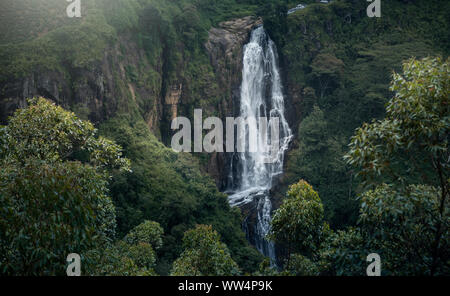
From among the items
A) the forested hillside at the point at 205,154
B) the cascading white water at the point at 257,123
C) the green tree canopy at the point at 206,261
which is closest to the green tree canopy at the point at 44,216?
the forested hillside at the point at 205,154

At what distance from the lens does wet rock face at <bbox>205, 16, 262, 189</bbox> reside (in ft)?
77.2

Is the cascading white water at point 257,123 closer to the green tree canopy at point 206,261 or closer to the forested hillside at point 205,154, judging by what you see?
the forested hillside at point 205,154

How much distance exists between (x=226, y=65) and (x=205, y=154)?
7.21 meters

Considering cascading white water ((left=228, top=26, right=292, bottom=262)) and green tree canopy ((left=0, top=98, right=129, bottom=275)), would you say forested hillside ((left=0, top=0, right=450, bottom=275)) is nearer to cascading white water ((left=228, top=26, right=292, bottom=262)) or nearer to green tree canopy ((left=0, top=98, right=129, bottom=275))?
green tree canopy ((left=0, top=98, right=129, bottom=275))

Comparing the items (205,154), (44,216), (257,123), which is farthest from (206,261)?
(257,123)

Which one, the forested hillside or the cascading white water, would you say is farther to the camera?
the cascading white water

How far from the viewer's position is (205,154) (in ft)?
71.9

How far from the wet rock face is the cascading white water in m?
0.55

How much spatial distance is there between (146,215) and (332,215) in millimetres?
13062

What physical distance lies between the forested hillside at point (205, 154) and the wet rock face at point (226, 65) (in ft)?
0.38

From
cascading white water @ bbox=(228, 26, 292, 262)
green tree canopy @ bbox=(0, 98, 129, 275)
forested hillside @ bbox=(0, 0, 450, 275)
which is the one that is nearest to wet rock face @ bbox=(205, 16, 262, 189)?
forested hillside @ bbox=(0, 0, 450, 275)

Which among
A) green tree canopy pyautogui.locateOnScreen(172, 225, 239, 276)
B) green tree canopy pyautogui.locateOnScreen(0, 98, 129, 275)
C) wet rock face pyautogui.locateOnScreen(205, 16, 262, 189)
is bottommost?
green tree canopy pyautogui.locateOnScreen(172, 225, 239, 276)

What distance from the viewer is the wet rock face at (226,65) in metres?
23.5
